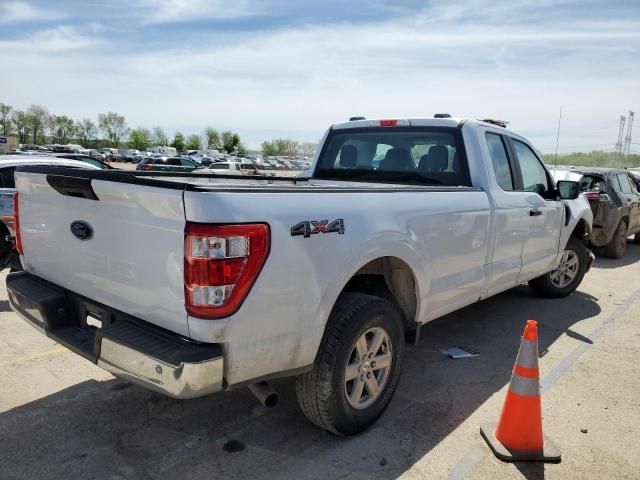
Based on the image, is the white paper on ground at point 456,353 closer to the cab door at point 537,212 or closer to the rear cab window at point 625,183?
the cab door at point 537,212

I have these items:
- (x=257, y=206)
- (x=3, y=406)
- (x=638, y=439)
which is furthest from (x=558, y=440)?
(x=3, y=406)

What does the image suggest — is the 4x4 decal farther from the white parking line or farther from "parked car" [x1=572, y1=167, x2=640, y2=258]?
"parked car" [x1=572, y1=167, x2=640, y2=258]

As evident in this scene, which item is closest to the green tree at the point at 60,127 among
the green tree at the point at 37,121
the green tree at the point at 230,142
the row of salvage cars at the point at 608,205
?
the green tree at the point at 37,121

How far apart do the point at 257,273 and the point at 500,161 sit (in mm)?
3150

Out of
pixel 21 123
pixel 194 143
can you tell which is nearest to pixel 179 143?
pixel 194 143

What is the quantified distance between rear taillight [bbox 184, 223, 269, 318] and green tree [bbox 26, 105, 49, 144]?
12445 centimetres

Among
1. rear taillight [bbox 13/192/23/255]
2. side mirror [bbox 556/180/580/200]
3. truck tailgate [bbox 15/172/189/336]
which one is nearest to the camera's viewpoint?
truck tailgate [bbox 15/172/189/336]

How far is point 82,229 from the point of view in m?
2.73

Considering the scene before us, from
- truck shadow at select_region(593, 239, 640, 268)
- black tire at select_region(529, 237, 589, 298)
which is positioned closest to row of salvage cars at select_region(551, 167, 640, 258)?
truck shadow at select_region(593, 239, 640, 268)

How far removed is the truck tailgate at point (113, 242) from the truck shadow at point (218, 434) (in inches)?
35.1

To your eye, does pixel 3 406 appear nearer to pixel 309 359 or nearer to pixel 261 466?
pixel 261 466

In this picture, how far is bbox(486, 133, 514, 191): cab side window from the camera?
178 inches

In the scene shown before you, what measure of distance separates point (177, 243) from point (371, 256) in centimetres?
113

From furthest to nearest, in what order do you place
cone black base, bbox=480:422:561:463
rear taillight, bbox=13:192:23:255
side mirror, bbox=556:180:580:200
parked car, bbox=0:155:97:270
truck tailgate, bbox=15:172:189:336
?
parked car, bbox=0:155:97:270, side mirror, bbox=556:180:580:200, rear taillight, bbox=13:192:23:255, cone black base, bbox=480:422:561:463, truck tailgate, bbox=15:172:189:336
